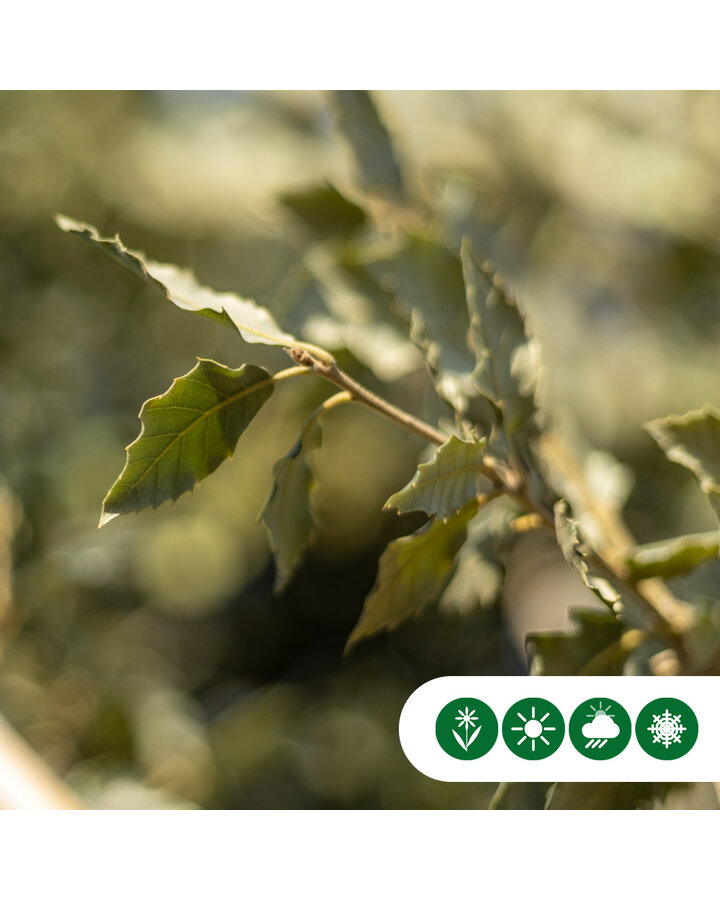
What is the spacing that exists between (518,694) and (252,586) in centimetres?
54

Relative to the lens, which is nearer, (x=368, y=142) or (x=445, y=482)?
(x=445, y=482)

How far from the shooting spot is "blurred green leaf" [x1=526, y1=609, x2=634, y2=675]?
14.7 inches

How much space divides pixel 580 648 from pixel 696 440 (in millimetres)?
110

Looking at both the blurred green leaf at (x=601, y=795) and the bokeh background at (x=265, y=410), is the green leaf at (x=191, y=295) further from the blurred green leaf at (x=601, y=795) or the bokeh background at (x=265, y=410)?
the bokeh background at (x=265, y=410)

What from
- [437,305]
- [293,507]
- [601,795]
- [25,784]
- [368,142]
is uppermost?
[368,142]

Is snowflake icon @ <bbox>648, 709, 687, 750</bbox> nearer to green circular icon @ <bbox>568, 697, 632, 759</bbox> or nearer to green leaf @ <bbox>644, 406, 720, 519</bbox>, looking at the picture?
green circular icon @ <bbox>568, 697, 632, 759</bbox>

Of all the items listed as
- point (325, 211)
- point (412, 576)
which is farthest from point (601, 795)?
point (325, 211)

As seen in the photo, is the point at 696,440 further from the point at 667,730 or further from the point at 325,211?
the point at 325,211

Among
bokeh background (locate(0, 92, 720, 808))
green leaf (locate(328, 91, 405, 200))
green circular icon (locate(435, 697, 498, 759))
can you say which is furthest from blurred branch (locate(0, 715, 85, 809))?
green leaf (locate(328, 91, 405, 200))

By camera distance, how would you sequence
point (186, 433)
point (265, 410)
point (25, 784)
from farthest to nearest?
point (265, 410)
point (25, 784)
point (186, 433)

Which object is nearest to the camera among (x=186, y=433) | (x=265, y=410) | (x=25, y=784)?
(x=186, y=433)

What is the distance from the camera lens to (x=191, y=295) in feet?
1.02

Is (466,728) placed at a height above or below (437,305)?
below

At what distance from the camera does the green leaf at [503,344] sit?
366mm
